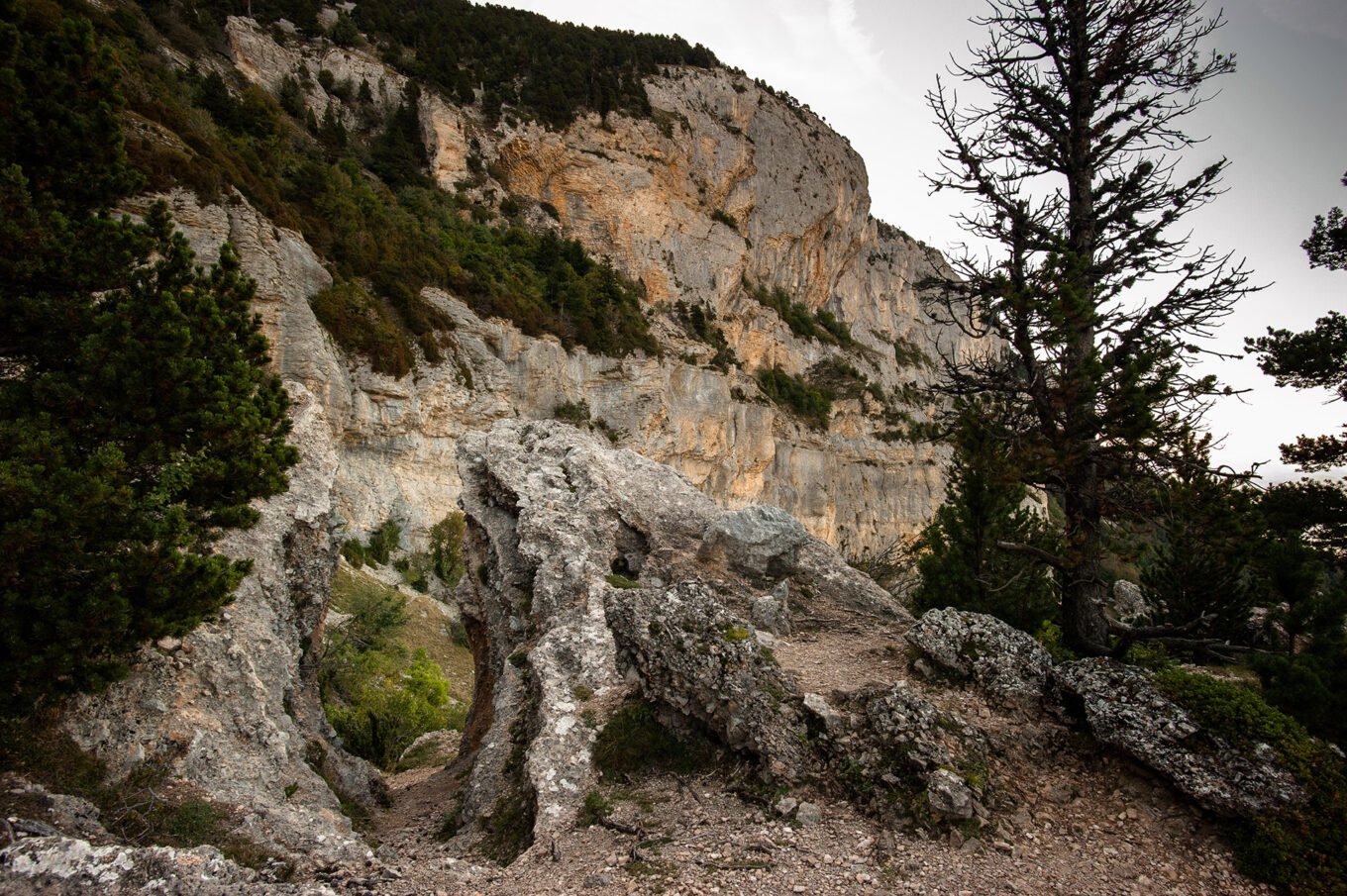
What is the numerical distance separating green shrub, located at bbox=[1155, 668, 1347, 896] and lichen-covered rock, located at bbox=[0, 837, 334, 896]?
693 centimetres

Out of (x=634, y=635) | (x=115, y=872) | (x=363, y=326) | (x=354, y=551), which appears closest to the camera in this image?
(x=115, y=872)

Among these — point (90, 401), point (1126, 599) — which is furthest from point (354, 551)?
point (1126, 599)

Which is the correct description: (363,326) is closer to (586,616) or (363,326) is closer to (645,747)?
(586,616)

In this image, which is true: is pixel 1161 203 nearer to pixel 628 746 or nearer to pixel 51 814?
pixel 628 746

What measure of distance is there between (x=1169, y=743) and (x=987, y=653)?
6.20ft

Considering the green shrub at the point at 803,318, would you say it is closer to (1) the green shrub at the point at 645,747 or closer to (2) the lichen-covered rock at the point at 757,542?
(2) the lichen-covered rock at the point at 757,542

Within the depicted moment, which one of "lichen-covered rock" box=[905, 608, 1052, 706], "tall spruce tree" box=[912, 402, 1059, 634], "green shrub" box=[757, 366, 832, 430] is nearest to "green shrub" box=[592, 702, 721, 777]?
"lichen-covered rock" box=[905, 608, 1052, 706]

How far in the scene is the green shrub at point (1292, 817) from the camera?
14.2ft

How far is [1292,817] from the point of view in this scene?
4.54 meters

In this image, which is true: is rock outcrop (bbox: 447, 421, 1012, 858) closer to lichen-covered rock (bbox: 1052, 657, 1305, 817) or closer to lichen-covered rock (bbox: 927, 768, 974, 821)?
lichen-covered rock (bbox: 927, 768, 974, 821)

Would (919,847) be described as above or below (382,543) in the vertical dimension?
above

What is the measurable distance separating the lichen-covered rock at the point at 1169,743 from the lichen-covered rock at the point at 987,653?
0.37 m

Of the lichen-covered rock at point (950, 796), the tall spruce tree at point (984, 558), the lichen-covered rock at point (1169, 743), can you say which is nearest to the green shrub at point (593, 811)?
the lichen-covered rock at point (950, 796)

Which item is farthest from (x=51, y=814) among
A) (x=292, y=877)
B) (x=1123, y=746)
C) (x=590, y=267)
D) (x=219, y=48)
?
(x=219, y=48)
